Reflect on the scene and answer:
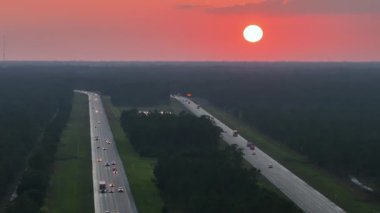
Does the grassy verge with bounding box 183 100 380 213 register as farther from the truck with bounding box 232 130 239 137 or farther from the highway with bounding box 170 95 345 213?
the truck with bounding box 232 130 239 137

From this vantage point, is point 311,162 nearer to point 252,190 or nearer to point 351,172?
point 351,172

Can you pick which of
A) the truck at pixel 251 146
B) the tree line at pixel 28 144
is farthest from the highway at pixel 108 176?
the truck at pixel 251 146

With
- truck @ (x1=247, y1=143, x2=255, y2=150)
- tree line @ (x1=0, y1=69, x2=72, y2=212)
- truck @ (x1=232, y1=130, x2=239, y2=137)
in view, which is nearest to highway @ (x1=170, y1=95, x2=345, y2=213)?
truck @ (x1=247, y1=143, x2=255, y2=150)

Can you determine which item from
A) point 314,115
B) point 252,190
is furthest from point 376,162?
point 314,115

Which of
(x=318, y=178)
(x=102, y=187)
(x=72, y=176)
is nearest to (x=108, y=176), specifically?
(x=72, y=176)

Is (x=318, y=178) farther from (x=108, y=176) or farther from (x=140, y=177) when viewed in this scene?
(x=108, y=176)

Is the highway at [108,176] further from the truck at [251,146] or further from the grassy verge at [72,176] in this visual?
the truck at [251,146]

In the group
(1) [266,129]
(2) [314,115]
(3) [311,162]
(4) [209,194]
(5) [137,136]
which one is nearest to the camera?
(4) [209,194]
